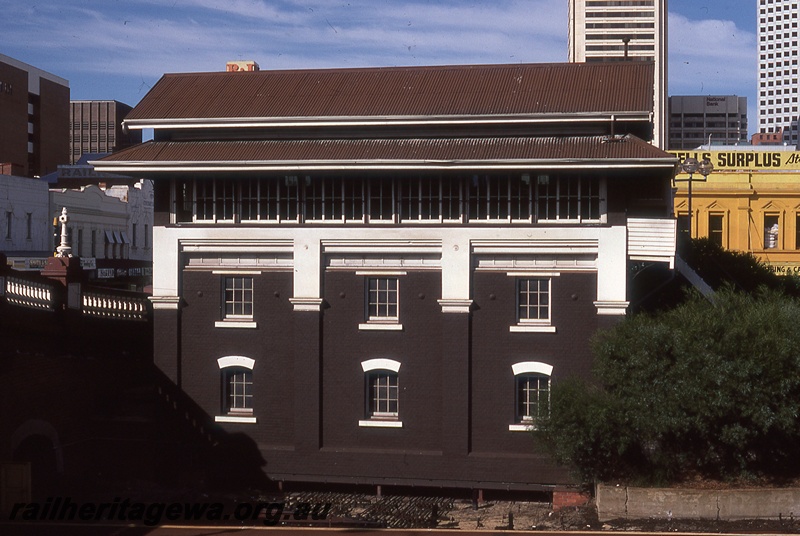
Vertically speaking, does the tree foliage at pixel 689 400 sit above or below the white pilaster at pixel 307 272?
below

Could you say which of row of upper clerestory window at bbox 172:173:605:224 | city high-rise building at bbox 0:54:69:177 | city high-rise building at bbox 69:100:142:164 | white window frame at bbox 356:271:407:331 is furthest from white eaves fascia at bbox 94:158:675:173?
city high-rise building at bbox 69:100:142:164

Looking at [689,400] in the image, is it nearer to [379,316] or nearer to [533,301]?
[533,301]

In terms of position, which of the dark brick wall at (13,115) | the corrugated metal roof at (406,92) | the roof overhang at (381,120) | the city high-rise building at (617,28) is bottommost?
the roof overhang at (381,120)

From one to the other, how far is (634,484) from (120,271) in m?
39.8

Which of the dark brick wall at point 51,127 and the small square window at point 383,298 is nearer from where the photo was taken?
the small square window at point 383,298

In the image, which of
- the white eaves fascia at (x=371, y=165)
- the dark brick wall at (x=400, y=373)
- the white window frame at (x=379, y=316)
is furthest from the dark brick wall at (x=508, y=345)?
the white eaves fascia at (x=371, y=165)

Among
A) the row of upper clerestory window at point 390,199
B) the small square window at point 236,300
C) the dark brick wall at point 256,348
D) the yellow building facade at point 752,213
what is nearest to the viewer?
the row of upper clerestory window at point 390,199

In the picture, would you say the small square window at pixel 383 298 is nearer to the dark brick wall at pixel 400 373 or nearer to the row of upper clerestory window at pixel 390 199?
the dark brick wall at pixel 400 373

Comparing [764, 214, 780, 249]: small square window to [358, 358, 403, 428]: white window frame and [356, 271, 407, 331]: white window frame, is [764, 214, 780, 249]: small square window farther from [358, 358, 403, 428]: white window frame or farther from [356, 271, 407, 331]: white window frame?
[358, 358, 403, 428]: white window frame

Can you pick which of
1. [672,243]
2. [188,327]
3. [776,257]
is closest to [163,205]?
[188,327]

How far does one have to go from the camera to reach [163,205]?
29281mm

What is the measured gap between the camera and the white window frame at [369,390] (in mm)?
27938

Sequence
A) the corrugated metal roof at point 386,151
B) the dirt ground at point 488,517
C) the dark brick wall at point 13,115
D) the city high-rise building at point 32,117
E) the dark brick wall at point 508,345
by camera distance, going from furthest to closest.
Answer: the city high-rise building at point 32,117
the dark brick wall at point 13,115
the dark brick wall at point 508,345
the corrugated metal roof at point 386,151
the dirt ground at point 488,517

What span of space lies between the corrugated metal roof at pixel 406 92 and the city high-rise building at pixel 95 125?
120 meters
